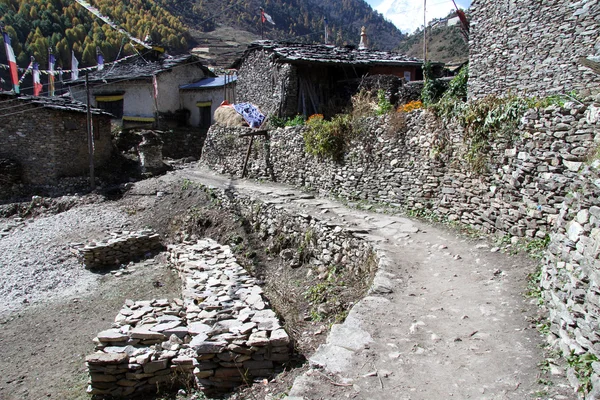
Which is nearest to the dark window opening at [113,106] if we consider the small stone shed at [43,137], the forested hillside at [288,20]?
the small stone shed at [43,137]

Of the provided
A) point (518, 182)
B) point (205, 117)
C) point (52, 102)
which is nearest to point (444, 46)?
point (205, 117)

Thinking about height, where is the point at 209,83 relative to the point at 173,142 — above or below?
above

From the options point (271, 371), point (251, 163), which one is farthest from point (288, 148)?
point (271, 371)

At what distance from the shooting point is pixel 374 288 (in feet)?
22.0

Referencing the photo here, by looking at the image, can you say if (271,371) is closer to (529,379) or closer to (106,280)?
(529,379)

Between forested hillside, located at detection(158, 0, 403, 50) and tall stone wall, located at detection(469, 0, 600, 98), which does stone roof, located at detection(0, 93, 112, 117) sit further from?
forested hillside, located at detection(158, 0, 403, 50)

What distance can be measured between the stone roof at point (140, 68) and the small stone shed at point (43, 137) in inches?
215

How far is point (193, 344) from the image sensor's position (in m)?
5.97

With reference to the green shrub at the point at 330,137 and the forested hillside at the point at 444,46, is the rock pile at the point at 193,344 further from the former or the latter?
the forested hillside at the point at 444,46

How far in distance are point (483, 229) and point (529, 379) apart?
4716 millimetres

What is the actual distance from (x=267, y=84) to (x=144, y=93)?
10.3 m

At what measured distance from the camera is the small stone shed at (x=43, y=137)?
64.3 feet

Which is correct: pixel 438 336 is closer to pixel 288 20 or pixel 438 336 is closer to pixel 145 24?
pixel 145 24

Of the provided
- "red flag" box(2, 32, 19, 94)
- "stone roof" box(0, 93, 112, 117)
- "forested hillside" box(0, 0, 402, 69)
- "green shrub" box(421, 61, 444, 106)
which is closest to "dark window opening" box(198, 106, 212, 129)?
"stone roof" box(0, 93, 112, 117)
